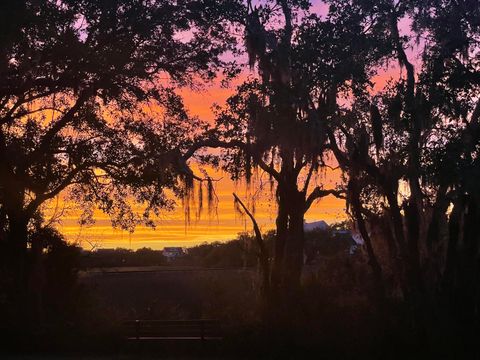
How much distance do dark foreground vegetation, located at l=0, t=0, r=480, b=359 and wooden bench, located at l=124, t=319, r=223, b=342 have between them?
48cm

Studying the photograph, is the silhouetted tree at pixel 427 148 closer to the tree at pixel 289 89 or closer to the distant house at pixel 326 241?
the tree at pixel 289 89

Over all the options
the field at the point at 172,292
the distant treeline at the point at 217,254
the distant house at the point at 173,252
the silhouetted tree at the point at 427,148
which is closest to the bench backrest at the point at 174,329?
the field at the point at 172,292

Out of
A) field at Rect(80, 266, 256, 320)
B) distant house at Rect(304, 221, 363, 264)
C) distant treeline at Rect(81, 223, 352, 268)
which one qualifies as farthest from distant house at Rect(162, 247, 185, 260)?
field at Rect(80, 266, 256, 320)

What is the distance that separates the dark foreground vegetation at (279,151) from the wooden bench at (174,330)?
0.48m

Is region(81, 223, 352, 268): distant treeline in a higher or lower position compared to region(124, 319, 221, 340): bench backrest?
higher

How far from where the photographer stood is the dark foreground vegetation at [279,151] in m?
18.8

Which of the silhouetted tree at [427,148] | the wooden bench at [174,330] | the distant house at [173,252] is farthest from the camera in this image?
the distant house at [173,252]

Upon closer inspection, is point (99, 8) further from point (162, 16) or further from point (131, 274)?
point (131, 274)

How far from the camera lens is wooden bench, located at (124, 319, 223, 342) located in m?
22.7

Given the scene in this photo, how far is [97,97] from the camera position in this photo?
25109 mm

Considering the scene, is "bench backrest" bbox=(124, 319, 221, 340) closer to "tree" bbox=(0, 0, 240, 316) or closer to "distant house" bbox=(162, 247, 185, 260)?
"tree" bbox=(0, 0, 240, 316)

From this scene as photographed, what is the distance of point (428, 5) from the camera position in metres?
20.8

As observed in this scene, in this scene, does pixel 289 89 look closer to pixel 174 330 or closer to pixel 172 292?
pixel 174 330

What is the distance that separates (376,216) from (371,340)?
21.9ft
